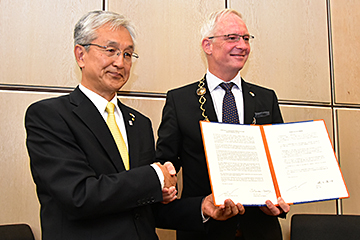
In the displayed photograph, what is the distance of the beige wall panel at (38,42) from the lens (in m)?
2.44

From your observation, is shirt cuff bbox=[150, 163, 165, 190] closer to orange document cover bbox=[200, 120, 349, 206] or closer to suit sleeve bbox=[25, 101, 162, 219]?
suit sleeve bbox=[25, 101, 162, 219]

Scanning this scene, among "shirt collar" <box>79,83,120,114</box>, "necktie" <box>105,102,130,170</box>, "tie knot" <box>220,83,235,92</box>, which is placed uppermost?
"tie knot" <box>220,83,235,92</box>

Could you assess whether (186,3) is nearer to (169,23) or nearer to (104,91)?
(169,23)

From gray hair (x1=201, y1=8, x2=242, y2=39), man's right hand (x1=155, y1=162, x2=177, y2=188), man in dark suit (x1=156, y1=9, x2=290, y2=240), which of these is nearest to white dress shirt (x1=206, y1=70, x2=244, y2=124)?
man in dark suit (x1=156, y1=9, x2=290, y2=240)

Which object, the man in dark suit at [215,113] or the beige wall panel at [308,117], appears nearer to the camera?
the man in dark suit at [215,113]

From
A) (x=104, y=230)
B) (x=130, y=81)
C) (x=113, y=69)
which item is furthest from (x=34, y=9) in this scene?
(x=104, y=230)

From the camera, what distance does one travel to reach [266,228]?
1983 mm

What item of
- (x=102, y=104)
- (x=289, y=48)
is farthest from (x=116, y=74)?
(x=289, y=48)

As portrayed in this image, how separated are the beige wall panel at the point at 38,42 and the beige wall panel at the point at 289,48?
1.38 m

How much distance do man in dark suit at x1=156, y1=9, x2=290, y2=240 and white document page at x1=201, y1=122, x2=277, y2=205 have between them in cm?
30

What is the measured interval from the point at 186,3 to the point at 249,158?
1.66 m

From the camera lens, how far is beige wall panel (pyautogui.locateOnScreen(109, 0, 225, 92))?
273 cm

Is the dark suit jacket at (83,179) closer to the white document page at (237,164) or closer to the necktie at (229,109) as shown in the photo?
the white document page at (237,164)

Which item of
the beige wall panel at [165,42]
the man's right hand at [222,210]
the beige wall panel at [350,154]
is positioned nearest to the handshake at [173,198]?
the man's right hand at [222,210]
